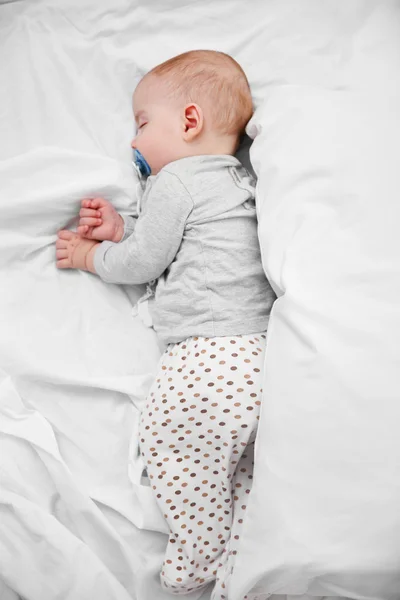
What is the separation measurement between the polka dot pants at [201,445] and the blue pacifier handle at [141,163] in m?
0.38

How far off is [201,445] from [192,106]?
0.61 metres

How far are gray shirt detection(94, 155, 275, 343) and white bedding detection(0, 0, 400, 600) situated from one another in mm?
86

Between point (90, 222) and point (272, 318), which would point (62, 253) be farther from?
point (272, 318)

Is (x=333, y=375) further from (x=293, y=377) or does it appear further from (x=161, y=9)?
(x=161, y=9)

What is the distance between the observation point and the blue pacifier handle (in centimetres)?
115

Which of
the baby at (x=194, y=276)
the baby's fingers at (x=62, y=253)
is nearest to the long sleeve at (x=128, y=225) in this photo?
the baby at (x=194, y=276)

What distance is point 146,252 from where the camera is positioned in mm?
1069

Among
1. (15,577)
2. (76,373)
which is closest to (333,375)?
(76,373)

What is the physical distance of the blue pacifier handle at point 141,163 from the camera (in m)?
A: 1.15

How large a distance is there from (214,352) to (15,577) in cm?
48

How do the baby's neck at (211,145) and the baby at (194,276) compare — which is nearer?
the baby at (194,276)

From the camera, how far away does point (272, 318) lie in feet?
3.09

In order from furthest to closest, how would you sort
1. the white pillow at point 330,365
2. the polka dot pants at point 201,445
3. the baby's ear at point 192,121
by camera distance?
the baby's ear at point 192,121
the polka dot pants at point 201,445
the white pillow at point 330,365

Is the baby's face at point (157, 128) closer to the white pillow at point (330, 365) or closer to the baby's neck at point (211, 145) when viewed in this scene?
the baby's neck at point (211, 145)
